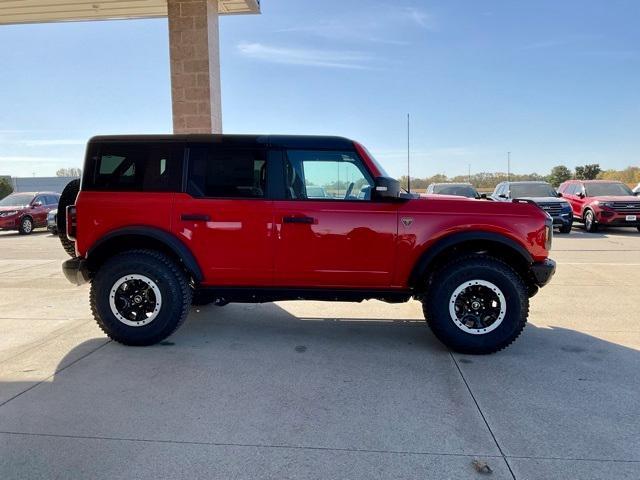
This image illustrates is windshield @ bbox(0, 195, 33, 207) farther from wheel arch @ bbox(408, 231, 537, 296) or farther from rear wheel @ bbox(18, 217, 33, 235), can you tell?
wheel arch @ bbox(408, 231, 537, 296)

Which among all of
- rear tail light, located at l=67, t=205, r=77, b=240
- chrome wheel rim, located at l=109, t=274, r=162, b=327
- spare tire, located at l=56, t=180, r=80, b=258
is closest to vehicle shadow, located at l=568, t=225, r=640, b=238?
chrome wheel rim, located at l=109, t=274, r=162, b=327

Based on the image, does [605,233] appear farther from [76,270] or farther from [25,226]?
[25,226]

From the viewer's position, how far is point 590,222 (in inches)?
615

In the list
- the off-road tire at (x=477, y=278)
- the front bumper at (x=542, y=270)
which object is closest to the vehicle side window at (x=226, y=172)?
the off-road tire at (x=477, y=278)

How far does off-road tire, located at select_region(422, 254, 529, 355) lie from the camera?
416cm

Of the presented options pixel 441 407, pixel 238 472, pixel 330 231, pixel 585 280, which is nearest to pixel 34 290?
pixel 330 231

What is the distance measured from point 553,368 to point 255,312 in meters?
3.36

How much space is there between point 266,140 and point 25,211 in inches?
641

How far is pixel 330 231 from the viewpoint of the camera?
4.25m

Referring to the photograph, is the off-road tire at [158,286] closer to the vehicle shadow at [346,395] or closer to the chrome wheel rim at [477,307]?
the vehicle shadow at [346,395]

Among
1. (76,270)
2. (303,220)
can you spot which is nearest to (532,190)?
(303,220)

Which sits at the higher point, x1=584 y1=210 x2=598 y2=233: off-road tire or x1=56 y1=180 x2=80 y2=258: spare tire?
x1=56 y1=180 x2=80 y2=258: spare tire

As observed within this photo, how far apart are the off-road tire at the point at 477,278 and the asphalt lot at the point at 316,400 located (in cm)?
16

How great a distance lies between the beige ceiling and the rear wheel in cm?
770
